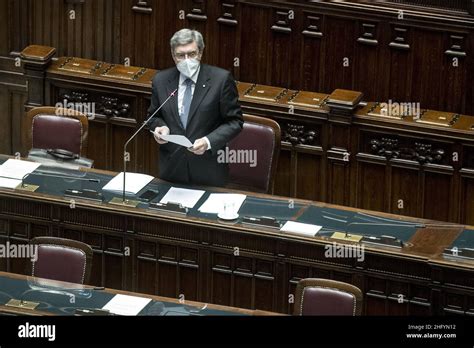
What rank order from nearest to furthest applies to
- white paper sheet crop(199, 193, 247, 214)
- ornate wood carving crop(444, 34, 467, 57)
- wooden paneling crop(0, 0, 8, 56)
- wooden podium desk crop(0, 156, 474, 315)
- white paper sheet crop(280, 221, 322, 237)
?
wooden podium desk crop(0, 156, 474, 315)
white paper sheet crop(280, 221, 322, 237)
white paper sheet crop(199, 193, 247, 214)
ornate wood carving crop(444, 34, 467, 57)
wooden paneling crop(0, 0, 8, 56)

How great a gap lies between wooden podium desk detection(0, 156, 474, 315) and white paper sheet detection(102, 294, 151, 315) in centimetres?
101

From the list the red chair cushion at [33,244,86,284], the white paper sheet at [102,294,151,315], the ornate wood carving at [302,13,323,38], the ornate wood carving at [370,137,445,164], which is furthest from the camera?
the ornate wood carving at [302,13,323,38]

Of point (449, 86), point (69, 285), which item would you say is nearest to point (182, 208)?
point (69, 285)

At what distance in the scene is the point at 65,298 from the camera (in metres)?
8.28

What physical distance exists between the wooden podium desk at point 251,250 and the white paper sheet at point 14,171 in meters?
0.09

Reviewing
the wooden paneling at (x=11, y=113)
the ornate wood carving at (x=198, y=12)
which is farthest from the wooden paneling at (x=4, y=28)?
the ornate wood carving at (x=198, y=12)

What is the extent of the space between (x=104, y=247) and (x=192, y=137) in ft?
3.18

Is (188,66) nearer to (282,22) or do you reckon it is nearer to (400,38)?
(282,22)

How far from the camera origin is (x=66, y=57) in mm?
11977

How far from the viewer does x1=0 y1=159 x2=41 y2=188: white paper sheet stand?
9.73 m

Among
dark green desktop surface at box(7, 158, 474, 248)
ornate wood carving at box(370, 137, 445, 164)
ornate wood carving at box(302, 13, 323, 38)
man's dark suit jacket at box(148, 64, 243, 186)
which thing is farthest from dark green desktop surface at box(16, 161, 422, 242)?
ornate wood carving at box(302, 13, 323, 38)

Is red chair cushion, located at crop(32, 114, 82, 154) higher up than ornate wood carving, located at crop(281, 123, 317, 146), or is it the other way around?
red chair cushion, located at crop(32, 114, 82, 154)

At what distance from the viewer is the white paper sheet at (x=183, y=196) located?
9422 millimetres

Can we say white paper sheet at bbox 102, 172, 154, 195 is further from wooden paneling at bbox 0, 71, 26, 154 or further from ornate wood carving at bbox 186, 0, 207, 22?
wooden paneling at bbox 0, 71, 26, 154
